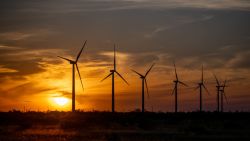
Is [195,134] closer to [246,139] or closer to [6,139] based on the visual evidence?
[246,139]

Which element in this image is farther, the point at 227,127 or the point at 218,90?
the point at 218,90

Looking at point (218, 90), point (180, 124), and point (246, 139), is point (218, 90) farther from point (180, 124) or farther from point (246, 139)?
point (246, 139)

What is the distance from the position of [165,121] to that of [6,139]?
2232 inches

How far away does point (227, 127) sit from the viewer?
103 metres

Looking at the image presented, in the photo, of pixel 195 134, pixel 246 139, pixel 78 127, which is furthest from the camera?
pixel 78 127

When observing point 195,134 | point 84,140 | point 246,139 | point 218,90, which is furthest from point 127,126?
point 218,90

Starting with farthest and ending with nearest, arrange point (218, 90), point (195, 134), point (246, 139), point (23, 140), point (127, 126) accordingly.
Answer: point (218, 90) → point (127, 126) → point (195, 134) → point (246, 139) → point (23, 140)

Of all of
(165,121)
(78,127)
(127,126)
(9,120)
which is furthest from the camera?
(165,121)

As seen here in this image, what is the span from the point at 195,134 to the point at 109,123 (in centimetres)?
2204

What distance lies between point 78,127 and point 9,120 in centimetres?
2087

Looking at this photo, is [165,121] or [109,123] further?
[165,121]

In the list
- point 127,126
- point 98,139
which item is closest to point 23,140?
point 98,139

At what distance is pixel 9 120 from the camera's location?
109062mm

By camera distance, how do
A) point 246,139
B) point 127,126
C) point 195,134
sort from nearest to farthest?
point 246,139 → point 195,134 → point 127,126
